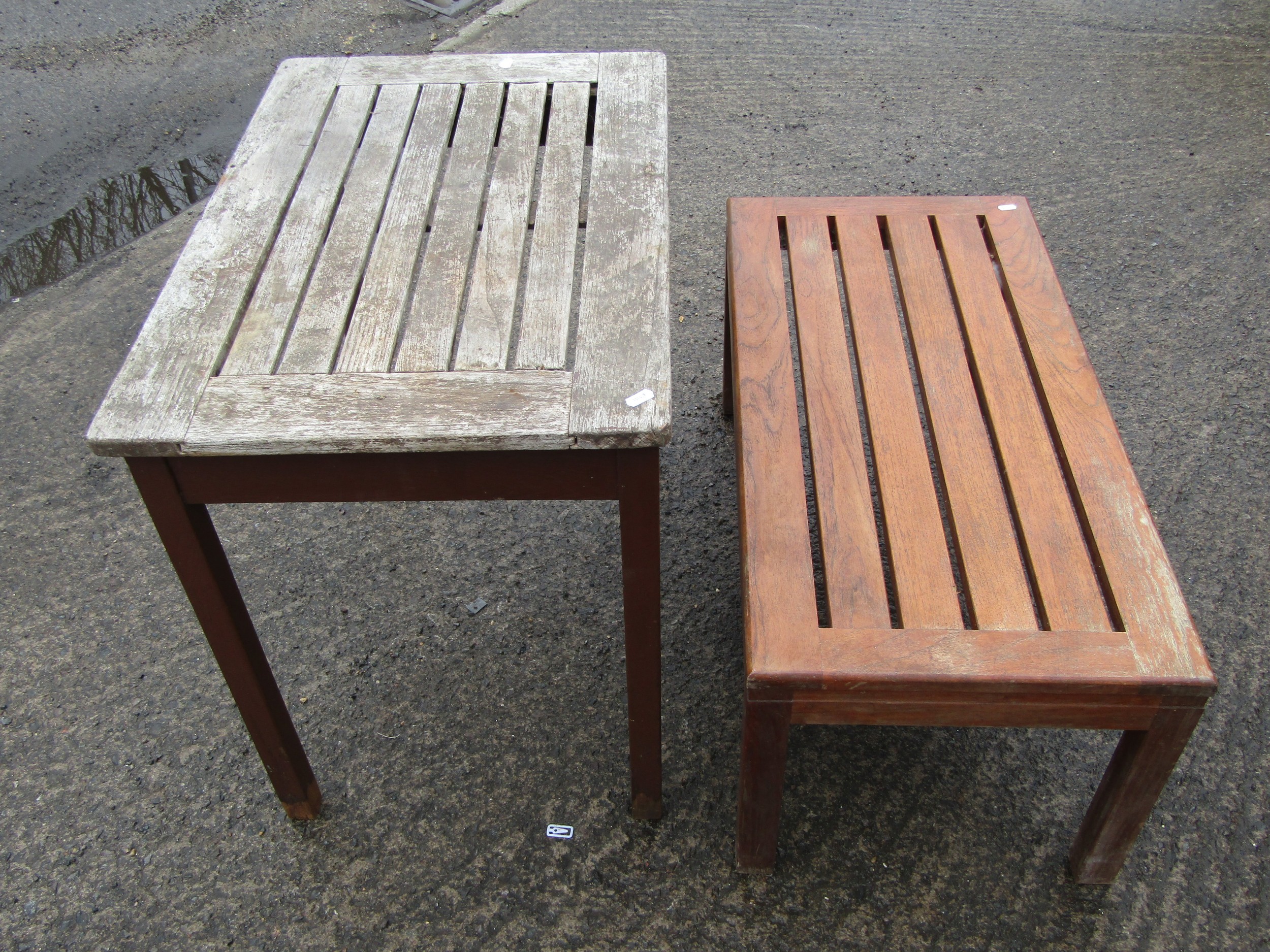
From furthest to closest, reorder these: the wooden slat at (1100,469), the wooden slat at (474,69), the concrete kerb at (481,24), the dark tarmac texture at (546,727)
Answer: the concrete kerb at (481,24), the wooden slat at (474,69), the dark tarmac texture at (546,727), the wooden slat at (1100,469)

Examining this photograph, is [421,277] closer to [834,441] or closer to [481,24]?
[834,441]

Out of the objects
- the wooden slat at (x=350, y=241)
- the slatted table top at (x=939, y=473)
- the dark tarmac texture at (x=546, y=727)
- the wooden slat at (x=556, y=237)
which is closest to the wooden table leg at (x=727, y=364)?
the dark tarmac texture at (x=546, y=727)

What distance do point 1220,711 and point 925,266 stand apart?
97cm

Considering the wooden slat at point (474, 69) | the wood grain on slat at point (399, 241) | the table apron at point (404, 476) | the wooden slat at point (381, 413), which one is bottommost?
the table apron at point (404, 476)

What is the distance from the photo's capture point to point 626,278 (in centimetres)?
137

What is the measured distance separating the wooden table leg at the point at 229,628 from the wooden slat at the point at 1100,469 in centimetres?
121

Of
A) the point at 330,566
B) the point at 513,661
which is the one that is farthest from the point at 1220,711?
the point at 330,566

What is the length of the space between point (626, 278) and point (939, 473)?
1.96ft

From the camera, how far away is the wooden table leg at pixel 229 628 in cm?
125

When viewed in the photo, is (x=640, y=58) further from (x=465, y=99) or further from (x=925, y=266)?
(x=925, y=266)

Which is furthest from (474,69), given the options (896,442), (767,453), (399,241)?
(896,442)

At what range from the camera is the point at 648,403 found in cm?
119

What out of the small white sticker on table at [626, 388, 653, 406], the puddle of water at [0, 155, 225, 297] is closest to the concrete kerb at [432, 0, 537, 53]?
the puddle of water at [0, 155, 225, 297]

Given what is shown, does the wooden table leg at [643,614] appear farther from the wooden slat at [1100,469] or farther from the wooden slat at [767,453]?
the wooden slat at [1100,469]
